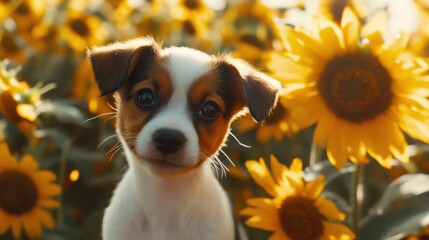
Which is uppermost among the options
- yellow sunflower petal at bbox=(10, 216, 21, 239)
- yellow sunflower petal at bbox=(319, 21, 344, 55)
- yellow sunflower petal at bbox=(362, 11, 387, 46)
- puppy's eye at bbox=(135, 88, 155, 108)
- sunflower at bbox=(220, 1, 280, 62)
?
yellow sunflower petal at bbox=(362, 11, 387, 46)

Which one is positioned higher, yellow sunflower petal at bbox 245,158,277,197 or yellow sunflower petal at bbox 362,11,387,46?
yellow sunflower petal at bbox 362,11,387,46

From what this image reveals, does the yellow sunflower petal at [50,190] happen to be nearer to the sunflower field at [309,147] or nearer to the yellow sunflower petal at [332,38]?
the sunflower field at [309,147]

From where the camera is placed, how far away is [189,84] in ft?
7.25

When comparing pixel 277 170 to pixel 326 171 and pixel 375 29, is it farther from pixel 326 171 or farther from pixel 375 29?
pixel 375 29

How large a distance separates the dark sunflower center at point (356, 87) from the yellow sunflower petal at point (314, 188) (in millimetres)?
276

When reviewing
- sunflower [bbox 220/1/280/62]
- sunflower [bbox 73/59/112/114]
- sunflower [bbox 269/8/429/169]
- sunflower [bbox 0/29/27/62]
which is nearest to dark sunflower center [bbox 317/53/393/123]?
sunflower [bbox 269/8/429/169]

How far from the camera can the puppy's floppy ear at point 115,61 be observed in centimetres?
208

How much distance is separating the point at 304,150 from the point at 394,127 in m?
1.11

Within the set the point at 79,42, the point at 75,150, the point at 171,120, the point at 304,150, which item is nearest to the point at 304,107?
the point at 171,120

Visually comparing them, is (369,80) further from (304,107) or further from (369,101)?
(304,107)

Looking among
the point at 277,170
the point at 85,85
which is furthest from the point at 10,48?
the point at 277,170

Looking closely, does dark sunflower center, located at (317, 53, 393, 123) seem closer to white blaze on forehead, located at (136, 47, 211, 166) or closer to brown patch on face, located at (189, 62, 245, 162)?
brown patch on face, located at (189, 62, 245, 162)

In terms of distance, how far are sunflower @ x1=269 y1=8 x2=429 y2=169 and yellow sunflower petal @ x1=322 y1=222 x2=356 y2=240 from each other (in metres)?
0.22

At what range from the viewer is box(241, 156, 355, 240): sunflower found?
2.21 m
